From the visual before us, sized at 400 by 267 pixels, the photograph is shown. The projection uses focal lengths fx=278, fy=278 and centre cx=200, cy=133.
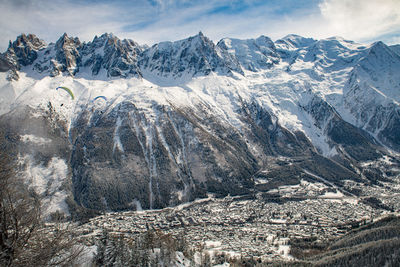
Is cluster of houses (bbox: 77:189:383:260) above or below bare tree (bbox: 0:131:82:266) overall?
below

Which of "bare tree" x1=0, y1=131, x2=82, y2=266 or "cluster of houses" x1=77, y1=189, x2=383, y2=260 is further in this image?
"cluster of houses" x1=77, y1=189, x2=383, y2=260

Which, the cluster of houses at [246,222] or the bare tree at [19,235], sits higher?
the bare tree at [19,235]

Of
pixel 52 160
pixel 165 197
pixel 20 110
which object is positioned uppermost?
pixel 20 110

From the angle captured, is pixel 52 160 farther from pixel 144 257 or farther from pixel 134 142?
pixel 144 257

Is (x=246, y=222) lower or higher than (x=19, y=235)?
lower

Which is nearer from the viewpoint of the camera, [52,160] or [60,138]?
[52,160]

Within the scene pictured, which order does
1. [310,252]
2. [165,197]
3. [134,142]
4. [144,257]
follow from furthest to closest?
[134,142] < [165,197] < [310,252] < [144,257]

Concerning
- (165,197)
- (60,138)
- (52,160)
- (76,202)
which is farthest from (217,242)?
(60,138)

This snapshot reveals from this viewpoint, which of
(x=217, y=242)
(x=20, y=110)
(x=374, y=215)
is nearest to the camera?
(x=217, y=242)

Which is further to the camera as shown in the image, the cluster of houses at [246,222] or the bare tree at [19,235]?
the cluster of houses at [246,222]

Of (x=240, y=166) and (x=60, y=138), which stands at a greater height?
(x=60, y=138)

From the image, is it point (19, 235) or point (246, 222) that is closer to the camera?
point (19, 235)
